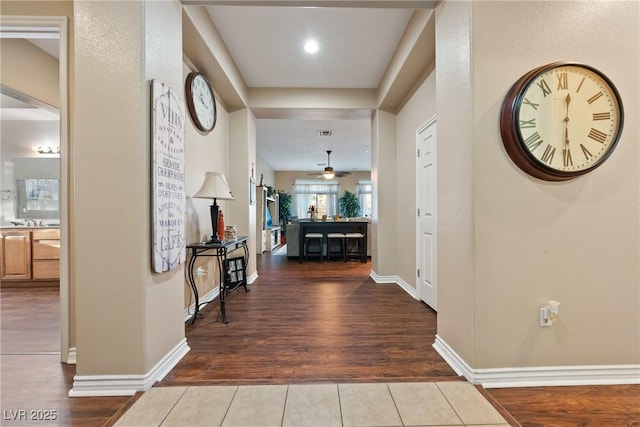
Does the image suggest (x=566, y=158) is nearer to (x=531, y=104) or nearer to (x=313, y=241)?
A: (x=531, y=104)

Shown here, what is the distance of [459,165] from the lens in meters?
1.74

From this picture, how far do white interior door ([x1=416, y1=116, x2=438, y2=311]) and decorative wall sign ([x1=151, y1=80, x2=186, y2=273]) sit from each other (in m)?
2.33

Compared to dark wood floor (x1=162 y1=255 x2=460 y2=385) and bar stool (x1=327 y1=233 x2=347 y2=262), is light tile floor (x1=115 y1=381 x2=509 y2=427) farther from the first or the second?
bar stool (x1=327 y1=233 x2=347 y2=262)

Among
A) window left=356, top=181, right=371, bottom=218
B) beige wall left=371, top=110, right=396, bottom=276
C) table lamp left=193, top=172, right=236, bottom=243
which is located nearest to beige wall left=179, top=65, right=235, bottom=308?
table lamp left=193, top=172, right=236, bottom=243

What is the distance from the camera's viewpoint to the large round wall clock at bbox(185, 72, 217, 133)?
2625mm

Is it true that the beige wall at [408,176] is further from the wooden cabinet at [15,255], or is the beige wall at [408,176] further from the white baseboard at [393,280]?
the wooden cabinet at [15,255]

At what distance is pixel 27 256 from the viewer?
3.89m

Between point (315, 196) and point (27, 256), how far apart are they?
328 inches

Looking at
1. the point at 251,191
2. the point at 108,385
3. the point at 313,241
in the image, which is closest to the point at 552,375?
the point at 108,385

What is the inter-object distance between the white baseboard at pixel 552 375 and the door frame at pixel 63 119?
103 inches

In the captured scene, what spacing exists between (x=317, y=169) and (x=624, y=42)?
9251 millimetres

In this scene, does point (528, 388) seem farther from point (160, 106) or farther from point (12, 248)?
point (12, 248)

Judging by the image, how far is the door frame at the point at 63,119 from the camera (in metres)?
1.83

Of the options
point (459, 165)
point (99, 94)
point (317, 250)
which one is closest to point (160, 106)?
point (99, 94)
